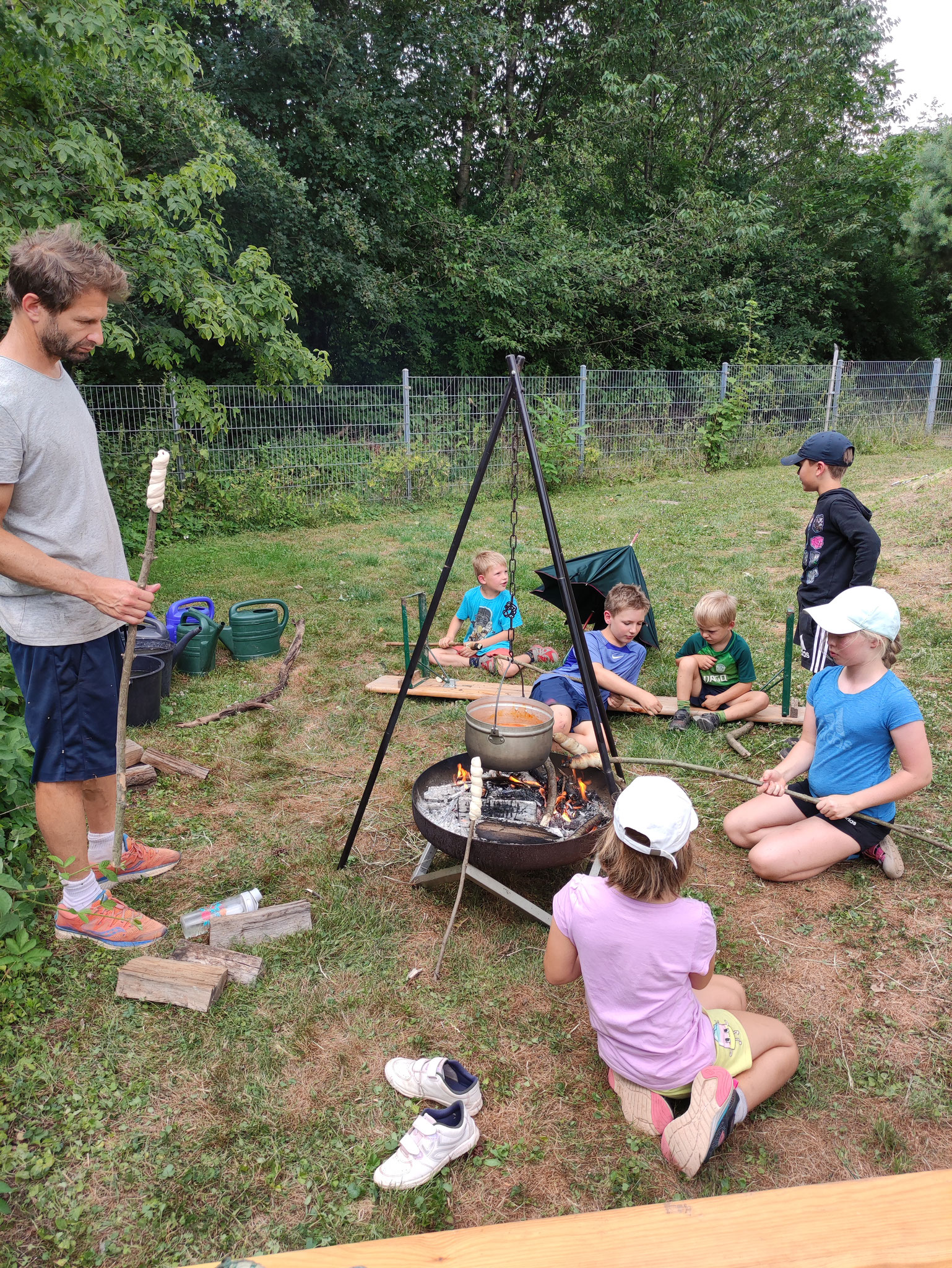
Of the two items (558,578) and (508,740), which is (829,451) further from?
(508,740)

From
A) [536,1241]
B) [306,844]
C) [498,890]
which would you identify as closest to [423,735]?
[306,844]

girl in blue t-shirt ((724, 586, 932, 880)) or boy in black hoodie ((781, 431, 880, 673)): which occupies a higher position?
boy in black hoodie ((781, 431, 880, 673))

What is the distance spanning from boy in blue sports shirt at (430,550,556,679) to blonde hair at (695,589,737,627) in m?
1.20

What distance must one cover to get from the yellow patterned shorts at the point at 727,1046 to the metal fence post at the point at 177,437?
29.8 ft

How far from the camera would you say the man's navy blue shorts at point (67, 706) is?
8.41ft

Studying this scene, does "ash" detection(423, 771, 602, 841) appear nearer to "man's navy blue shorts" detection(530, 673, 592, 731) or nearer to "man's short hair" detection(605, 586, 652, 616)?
"man's navy blue shorts" detection(530, 673, 592, 731)

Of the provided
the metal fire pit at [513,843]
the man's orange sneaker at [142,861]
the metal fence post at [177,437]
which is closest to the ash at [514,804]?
the metal fire pit at [513,843]

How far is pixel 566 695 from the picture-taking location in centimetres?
445

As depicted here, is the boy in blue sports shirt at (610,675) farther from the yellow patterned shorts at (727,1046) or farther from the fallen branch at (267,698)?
the yellow patterned shorts at (727,1046)

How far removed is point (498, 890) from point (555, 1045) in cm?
57

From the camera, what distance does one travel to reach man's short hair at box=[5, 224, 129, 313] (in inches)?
90.2

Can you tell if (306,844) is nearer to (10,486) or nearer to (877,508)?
(10,486)

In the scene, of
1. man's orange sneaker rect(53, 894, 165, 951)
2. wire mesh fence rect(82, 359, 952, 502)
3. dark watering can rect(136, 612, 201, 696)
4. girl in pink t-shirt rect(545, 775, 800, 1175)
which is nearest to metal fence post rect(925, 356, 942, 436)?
wire mesh fence rect(82, 359, 952, 502)

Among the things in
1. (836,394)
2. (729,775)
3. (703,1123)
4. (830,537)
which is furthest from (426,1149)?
(836,394)
